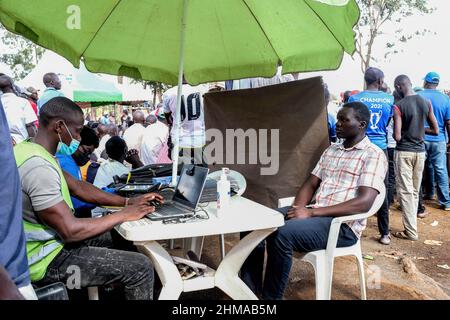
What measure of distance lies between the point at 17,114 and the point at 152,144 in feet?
6.41

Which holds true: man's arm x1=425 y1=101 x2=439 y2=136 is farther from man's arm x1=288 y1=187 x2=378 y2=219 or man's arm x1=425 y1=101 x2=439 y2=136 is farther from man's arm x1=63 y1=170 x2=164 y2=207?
man's arm x1=63 y1=170 x2=164 y2=207

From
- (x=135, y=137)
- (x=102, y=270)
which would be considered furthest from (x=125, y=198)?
(x=135, y=137)

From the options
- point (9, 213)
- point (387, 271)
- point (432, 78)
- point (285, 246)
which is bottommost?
point (387, 271)

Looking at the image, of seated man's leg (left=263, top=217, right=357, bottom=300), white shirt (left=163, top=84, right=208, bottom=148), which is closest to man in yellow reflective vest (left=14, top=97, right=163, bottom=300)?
seated man's leg (left=263, top=217, right=357, bottom=300)

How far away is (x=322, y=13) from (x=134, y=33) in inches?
65.6

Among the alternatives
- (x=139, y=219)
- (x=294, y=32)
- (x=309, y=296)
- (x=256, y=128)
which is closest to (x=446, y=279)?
(x=309, y=296)

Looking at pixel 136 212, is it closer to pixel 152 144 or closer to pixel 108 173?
pixel 108 173

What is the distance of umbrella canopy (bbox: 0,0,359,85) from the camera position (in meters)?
3.14

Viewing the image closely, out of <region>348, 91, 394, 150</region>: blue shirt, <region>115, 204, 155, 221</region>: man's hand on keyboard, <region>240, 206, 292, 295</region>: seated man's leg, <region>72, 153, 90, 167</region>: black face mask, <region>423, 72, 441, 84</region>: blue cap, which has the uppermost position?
<region>423, 72, 441, 84</region>: blue cap

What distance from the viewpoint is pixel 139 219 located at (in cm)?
233

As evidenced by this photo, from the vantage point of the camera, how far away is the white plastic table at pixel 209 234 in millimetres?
2164

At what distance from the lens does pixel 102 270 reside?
87.7 inches

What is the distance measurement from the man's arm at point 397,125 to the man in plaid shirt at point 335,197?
2.10m

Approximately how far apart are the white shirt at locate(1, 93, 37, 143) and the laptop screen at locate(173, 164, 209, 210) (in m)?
3.66
